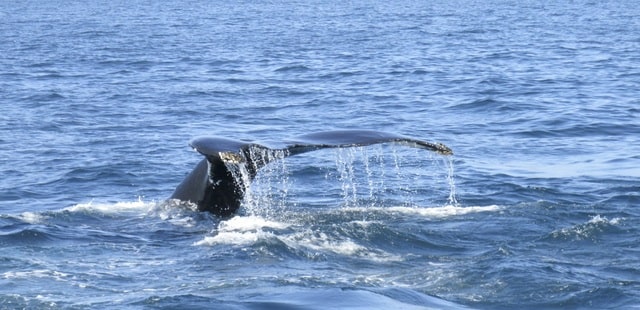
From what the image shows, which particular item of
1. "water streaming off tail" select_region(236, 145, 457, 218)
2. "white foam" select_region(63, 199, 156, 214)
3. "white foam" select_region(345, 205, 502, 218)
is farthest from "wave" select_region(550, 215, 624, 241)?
"white foam" select_region(63, 199, 156, 214)

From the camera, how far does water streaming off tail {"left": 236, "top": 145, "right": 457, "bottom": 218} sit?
12609 mm

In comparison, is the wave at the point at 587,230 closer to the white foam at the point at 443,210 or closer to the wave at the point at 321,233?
the white foam at the point at 443,210

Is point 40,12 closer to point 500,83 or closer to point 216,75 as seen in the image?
point 216,75

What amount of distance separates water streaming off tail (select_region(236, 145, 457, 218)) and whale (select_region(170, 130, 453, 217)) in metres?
0.14

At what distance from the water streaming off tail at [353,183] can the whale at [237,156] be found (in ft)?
0.46

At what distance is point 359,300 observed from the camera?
27.0 feet

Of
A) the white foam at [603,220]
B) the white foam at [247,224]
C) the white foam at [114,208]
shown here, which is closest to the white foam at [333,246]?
the white foam at [247,224]

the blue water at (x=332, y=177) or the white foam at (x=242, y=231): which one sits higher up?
the white foam at (x=242, y=231)

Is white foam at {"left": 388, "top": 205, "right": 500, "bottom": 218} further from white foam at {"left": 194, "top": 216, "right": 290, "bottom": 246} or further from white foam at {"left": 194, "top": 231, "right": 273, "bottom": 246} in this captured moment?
white foam at {"left": 194, "top": 231, "right": 273, "bottom": 246}

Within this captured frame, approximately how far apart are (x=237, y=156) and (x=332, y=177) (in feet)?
17.6

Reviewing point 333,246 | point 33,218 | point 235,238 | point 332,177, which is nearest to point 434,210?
point 333,246

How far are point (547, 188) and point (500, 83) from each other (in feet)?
39.7

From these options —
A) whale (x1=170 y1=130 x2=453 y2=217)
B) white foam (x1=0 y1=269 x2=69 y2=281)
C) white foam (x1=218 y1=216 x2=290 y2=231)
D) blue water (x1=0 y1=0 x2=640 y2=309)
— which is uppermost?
whale (x1=170 y1=130 x2=453 y2=217)

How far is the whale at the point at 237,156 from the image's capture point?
9.55m
